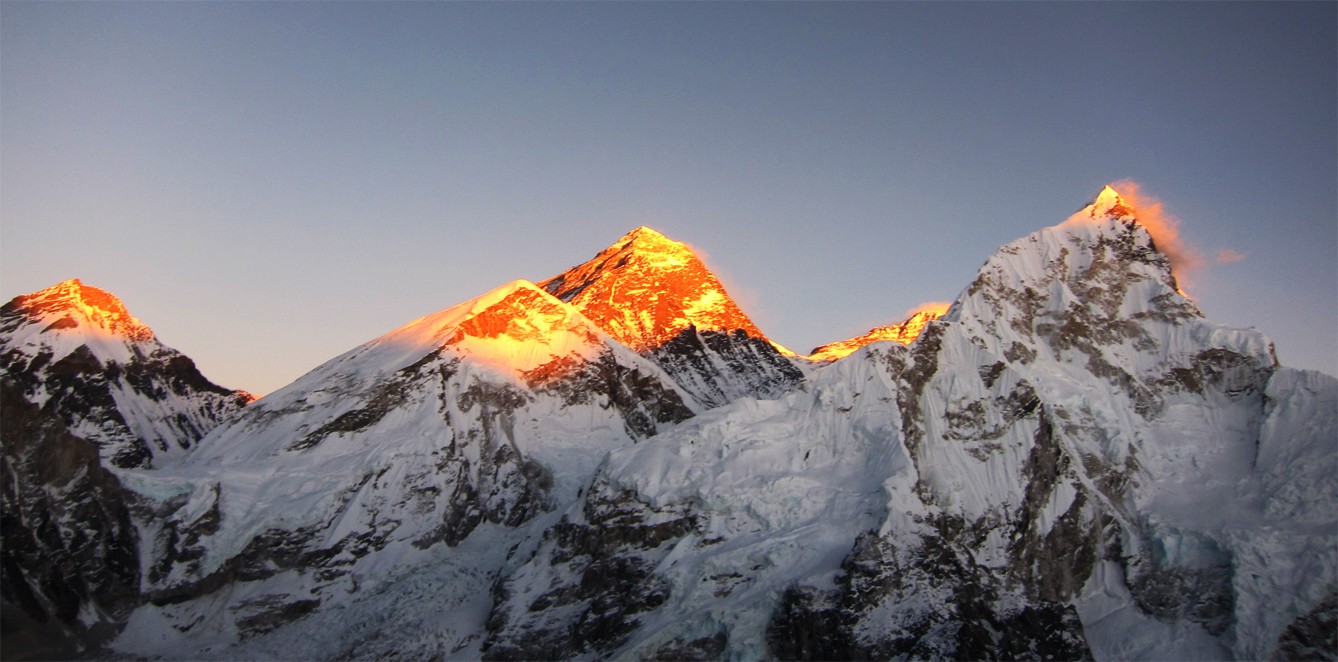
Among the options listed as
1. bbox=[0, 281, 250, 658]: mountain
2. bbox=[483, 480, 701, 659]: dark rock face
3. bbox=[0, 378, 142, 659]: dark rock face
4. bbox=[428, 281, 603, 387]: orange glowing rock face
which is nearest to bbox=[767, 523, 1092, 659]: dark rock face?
bbox=[483, 480, 701, 659]: dark rock face

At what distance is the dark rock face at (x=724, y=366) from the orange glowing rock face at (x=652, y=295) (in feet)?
6.39

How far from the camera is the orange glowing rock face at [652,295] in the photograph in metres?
170

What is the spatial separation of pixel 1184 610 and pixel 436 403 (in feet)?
233

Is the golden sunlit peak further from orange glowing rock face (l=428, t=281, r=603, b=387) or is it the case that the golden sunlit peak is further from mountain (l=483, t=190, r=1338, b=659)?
orange glowing rock face (l=428, t=281, r=603, b=387)

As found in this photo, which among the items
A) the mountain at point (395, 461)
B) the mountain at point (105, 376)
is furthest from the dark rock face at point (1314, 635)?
the mountain at point (105, 376)

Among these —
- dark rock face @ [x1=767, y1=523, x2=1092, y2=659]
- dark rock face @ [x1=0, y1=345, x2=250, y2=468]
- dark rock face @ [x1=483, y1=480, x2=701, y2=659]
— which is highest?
dark rock face @ [x1=0, y1=345, x2=250, y2=468]

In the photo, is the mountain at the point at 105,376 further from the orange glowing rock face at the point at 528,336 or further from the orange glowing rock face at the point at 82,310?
the orange glowing rock face at the point at 528,336

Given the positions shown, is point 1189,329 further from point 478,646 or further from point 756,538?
point 478,646

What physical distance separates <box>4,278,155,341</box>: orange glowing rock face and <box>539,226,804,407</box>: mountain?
189ft

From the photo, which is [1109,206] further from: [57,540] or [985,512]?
[57,540]

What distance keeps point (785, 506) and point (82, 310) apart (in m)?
86.9

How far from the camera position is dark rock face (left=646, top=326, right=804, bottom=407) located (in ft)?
522

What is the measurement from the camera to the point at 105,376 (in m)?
136

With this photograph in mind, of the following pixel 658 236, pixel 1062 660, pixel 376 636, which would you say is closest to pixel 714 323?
pixel 658 236
